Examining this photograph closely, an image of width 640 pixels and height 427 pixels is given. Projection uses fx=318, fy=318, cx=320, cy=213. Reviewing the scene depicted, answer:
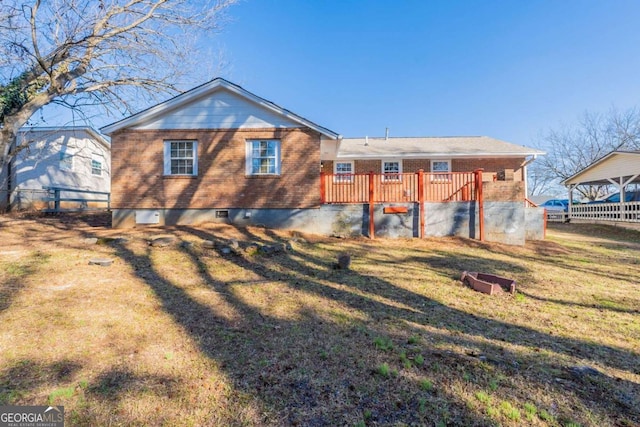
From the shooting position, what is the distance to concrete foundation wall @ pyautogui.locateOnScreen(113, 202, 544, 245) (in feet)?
33.7

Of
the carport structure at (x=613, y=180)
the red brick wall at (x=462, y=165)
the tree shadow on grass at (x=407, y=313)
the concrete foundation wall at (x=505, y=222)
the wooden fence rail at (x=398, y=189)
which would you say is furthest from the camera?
the red brick wall at (x=462, y=165)

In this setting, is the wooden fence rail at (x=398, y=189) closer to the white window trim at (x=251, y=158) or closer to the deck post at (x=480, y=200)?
the deck post at (x=480, y=200)

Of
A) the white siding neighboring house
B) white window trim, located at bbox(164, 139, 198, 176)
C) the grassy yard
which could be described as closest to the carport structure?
the grassy yard

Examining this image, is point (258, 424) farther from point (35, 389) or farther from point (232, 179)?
point (232, 179)

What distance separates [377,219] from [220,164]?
5.63m

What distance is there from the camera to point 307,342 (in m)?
3.49

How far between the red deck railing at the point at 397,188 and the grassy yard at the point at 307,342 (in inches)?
153

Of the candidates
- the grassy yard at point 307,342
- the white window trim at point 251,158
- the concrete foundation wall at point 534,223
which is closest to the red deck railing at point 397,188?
the white window trim at point 251,158

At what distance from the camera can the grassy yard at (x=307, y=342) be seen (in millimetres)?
2402

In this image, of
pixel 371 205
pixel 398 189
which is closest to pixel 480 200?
pixel 398 189

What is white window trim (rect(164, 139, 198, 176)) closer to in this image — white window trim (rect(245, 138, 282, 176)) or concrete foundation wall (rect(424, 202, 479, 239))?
white window trim (rect(245, 138, 282, 176))

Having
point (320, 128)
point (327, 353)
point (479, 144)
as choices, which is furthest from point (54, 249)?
point (479, 144)

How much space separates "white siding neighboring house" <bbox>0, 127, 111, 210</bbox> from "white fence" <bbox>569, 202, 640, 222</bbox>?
27529 millimetres

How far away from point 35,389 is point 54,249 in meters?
5.86
